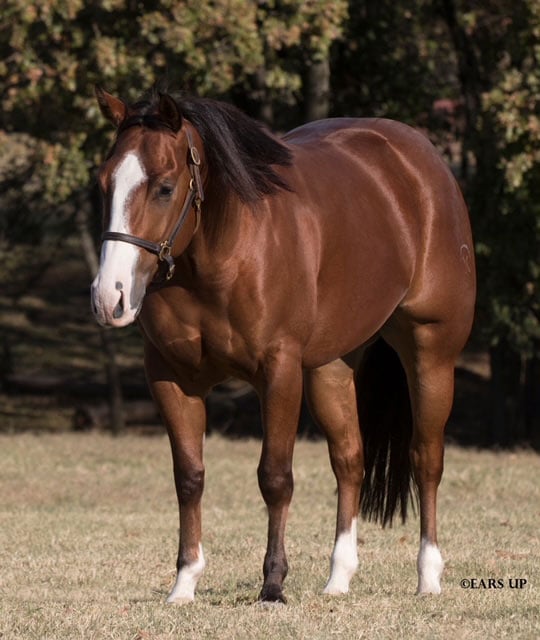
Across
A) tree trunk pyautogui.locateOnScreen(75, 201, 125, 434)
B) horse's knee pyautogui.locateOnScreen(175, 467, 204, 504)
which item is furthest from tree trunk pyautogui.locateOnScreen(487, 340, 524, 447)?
horse's knee pyautogui.locateOnScreen(175, 467, 204, 504)

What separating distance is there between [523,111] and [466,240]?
789 cm

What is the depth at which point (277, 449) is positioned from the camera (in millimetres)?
5750

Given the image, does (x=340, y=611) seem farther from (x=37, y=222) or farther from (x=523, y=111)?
(x=37, y=222)

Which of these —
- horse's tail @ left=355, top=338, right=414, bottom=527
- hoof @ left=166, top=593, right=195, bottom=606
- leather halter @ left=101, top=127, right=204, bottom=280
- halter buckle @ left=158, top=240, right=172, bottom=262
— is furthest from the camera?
horse's tail @ left=355, top=338, right=414, bottom=527

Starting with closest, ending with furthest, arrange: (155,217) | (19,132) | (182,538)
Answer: (155,217) → (182,538) → (19,132)

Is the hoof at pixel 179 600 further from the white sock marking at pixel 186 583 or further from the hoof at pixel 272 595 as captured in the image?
the hoof at pixel 272 595

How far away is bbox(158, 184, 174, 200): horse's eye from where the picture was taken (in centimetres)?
529

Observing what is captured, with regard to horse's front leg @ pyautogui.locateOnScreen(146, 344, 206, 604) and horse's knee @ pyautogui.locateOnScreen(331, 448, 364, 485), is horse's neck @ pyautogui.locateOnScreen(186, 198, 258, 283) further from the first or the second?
horse's knee @ pyautogui.locateOnScreen(331, 448, 364, 485)

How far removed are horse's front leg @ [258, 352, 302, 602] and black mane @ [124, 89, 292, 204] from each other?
73cm

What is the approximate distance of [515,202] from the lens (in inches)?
609

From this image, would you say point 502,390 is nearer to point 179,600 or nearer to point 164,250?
point 179,600

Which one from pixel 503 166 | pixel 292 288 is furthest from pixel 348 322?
pixel 503 166

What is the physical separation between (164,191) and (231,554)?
10.5 feet

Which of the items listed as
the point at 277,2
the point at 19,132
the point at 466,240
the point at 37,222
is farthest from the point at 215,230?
the point at 37,222
